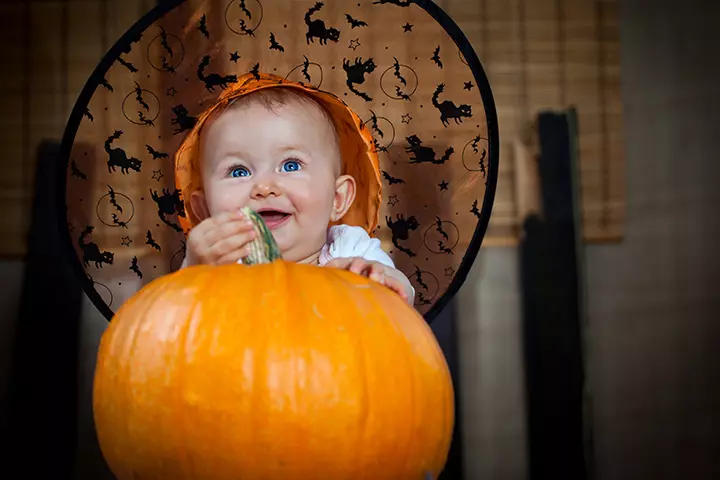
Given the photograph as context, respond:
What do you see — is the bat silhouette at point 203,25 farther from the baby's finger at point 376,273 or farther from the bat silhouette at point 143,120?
the baby's finger at point 376,273

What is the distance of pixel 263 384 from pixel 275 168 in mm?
505

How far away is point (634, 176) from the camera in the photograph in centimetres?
154

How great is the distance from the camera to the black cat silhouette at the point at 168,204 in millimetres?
1249

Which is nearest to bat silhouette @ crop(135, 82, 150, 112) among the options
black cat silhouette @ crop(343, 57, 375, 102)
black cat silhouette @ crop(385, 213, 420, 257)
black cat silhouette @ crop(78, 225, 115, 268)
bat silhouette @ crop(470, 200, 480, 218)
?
black cat silhouette @ crop(78, 225, 115, 268)

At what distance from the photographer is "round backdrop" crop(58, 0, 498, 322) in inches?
47.5

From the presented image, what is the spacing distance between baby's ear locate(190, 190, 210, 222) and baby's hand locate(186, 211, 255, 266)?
0.27 metres

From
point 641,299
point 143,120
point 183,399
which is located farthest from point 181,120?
point 641,299

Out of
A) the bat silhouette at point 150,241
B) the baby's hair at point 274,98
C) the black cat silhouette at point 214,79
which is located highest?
the black cat silhouette at point 214,79

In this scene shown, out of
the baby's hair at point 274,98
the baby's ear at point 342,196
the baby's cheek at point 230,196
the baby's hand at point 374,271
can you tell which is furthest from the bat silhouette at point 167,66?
the baby's hand at point 374,271

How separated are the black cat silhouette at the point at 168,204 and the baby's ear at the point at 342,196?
25 cm

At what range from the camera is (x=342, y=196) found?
1316 mm

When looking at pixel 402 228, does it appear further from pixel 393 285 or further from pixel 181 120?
pixel 181 120

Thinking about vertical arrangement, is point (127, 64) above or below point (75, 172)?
above

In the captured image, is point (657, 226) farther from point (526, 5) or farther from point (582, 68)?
point (526, 5)
